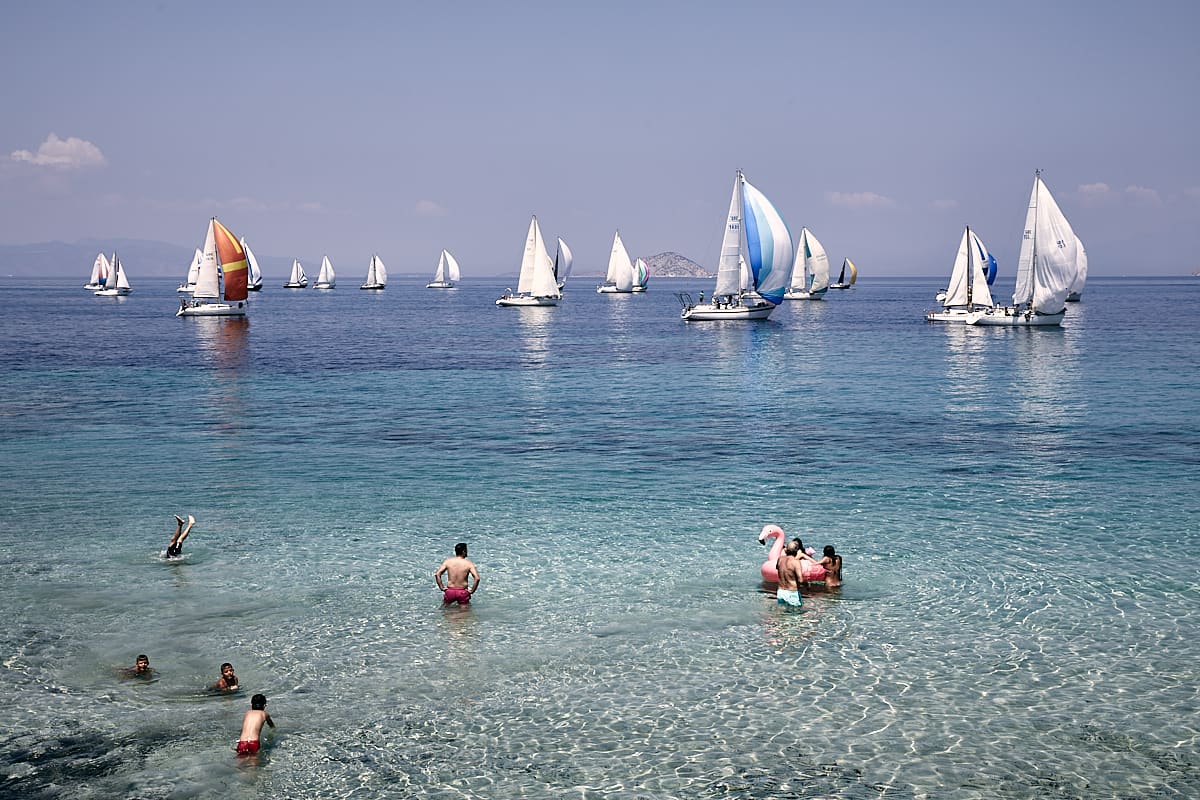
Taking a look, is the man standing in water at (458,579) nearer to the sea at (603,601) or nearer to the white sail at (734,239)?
the sea at (603,601)

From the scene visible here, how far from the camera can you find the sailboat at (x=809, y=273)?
177750 mm

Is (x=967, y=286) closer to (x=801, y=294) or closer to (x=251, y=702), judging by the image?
(x=801, y=294)

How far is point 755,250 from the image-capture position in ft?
335

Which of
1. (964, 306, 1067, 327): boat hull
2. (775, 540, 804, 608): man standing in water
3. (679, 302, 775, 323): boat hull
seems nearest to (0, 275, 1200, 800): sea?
(775, 540, 804, 608): man standing in water

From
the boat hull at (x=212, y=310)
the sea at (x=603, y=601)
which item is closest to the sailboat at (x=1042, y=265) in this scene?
the sea at (x=603, y=601)

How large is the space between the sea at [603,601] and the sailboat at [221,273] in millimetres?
60407

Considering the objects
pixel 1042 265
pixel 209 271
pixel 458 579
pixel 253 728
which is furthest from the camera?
pixel 209 271

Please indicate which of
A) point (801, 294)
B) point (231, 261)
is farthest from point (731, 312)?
point (801, 294)

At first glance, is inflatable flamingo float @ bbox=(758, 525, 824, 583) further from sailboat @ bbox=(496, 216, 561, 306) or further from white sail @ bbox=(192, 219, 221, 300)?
sailboat @ bbox=(496, 216, 561, 306)

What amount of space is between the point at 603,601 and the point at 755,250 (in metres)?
83.8

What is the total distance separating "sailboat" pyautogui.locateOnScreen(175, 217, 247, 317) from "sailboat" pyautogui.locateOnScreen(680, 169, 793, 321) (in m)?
50.8

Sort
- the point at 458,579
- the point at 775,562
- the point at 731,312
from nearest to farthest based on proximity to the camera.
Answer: the point at 458,579, the point at 775,562, the point at 731,312

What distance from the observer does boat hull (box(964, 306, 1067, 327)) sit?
3740 inches

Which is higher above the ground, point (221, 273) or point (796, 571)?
point (221, 273)
